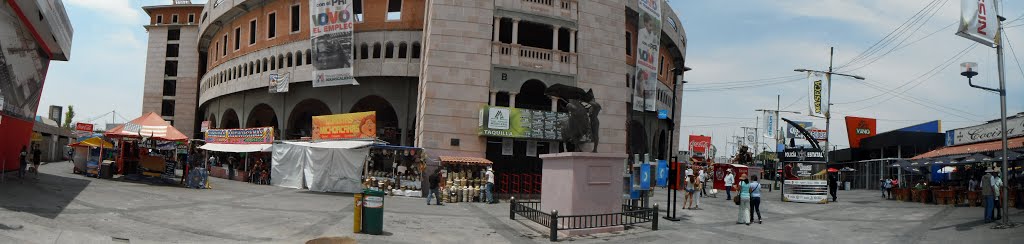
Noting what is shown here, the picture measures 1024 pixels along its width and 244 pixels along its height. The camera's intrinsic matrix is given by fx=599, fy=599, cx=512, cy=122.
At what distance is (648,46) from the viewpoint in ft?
121

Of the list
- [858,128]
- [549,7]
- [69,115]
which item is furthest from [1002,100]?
[69,115]

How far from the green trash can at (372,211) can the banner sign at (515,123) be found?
14.4 metres

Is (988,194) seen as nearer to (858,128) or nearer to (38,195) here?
(38,195)

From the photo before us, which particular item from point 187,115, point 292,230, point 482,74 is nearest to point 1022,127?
point 482,74

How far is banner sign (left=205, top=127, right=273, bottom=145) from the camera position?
113 ft

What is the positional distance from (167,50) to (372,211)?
69.2 meters

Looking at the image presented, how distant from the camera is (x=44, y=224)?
1120cm

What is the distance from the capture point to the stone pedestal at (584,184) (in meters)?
14.1

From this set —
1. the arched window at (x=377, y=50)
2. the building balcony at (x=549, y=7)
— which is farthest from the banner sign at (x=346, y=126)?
the building balcony at (x=549, y=7)

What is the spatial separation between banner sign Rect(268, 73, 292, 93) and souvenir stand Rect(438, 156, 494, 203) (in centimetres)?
1613

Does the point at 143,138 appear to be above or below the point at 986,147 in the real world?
below

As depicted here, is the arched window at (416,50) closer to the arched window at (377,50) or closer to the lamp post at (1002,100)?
the arched window at (377,50)

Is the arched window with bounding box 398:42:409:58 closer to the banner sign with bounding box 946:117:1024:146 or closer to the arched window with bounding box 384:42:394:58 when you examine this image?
the arched window with bounding box 384:42:394:58

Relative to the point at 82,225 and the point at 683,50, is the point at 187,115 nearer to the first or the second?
the point at 683,50
